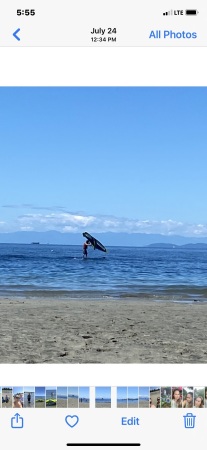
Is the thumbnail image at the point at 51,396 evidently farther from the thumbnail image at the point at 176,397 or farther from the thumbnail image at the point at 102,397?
the thumbnail image at the point at 176,397

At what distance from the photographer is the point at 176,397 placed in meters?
3.80

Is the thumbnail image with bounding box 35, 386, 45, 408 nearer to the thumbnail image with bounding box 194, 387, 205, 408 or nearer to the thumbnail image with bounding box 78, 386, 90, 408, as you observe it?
the thumbnail image with bounding box 78, 386, 90, 408

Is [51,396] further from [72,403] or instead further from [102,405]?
[102,405]

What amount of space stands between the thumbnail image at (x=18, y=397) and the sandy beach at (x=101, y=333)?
449 cm

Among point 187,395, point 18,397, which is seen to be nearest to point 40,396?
point 18,397
